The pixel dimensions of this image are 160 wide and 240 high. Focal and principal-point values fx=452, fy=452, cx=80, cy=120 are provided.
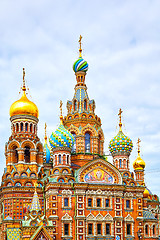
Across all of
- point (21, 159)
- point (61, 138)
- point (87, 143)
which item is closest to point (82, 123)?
point (87, 143)

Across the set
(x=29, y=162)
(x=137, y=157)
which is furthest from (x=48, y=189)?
(x=137, y=157)

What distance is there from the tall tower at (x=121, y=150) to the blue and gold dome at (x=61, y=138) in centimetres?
524

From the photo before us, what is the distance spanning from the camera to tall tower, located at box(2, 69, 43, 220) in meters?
43.2

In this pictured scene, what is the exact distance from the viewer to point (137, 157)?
54.7 m

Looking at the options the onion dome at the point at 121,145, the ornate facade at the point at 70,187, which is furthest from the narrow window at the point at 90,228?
the onion dome at the point at 121,145

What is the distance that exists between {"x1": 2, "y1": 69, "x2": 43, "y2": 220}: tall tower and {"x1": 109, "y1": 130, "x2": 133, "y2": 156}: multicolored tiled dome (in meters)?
7.55

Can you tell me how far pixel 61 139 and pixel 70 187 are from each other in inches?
185

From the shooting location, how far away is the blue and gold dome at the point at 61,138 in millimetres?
43750

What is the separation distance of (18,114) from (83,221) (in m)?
12.7

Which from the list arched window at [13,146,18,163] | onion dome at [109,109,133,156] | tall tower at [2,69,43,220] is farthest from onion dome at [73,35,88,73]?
arched window at [13,146,18,163]

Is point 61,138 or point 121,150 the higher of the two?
point 61,138

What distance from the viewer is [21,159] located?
44.8 metres

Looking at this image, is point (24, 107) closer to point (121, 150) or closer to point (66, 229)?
point (121, 150)

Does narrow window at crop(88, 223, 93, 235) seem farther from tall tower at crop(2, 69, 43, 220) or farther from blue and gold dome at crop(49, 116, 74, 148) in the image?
blue and gold dome at crop(49, 116, 74, 148)
